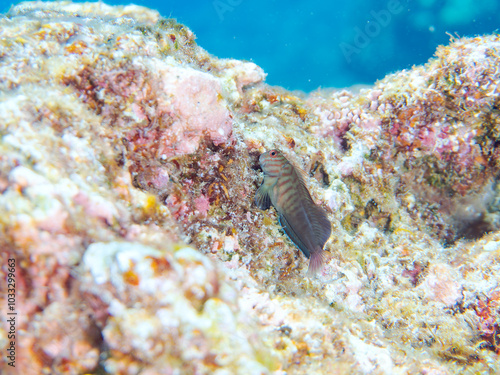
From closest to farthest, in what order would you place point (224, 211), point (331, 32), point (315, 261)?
1. point (315, 261)
2. point (224, 211)
3. point (331, 32)

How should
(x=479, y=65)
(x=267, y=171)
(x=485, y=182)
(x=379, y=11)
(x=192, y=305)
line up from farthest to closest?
(x=379, y=11), (x=485, y=182), (x=479, y=65), (x=267, y=171), (x=192, y=305)

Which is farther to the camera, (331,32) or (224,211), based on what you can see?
(331,32)

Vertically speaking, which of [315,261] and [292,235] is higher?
[292,235]

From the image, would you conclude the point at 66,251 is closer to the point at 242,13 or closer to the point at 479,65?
the point at 479,65

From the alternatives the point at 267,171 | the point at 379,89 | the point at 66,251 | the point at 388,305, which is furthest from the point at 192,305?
the point at 379,89

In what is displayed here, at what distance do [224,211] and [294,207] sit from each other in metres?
0.79

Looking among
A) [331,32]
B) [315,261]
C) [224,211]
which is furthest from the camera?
[331,32]

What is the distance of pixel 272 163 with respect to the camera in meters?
3.13

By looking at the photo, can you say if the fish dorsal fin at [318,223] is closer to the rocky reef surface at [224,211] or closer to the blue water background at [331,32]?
the rocky reef surface at [224,211]

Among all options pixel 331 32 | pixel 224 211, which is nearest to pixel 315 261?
pixel 224 211

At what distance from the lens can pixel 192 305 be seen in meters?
1.53

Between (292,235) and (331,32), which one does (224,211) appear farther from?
(331,32)

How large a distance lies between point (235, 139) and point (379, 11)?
103 feet

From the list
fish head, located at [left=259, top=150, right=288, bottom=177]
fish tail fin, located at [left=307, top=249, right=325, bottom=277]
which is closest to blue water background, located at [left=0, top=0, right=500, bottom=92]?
fish head, located at [left=259, top=150, right=288, bottom=177]
